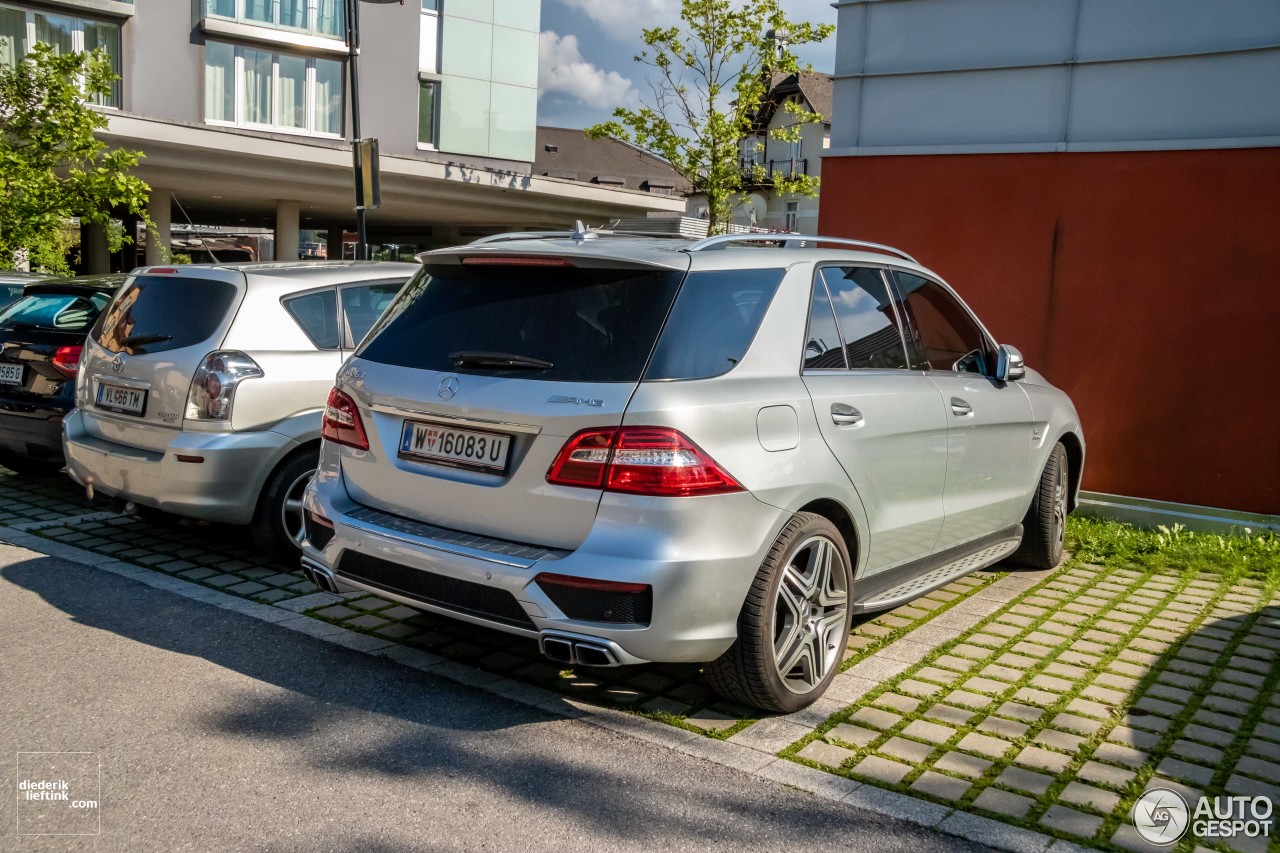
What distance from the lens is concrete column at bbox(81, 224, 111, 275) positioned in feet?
95.9

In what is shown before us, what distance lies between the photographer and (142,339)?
258 inches

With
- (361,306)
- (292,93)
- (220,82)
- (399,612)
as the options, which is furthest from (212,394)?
(292,93)

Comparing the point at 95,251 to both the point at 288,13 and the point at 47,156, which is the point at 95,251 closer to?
the point at 288,13

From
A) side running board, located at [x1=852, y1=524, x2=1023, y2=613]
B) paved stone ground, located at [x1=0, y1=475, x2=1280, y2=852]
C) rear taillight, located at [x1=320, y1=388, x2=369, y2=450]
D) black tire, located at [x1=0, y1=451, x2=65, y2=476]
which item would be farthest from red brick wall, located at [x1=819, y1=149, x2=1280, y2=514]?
black tire, located at [x1=0, y1=451, x2=65, y2=476]

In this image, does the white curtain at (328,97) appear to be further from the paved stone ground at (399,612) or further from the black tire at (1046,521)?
the black tire at (1046,521)

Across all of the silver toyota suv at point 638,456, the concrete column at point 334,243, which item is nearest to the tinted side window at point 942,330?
the silver toyota suv at point 638,456

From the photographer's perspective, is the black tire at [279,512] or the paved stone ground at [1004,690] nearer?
the paved stone ground at [1004,690]

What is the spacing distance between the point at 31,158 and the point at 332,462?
11.7 metres

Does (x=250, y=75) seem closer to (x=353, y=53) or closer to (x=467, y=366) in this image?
(x=353, y=53)

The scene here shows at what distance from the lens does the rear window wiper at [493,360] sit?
4.27 metres

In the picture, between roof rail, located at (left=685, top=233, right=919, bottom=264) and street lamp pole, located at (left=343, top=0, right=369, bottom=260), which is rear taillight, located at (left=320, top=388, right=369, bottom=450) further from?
street lamp pole, located at (left=343, top=0, right=369, bottom=260)

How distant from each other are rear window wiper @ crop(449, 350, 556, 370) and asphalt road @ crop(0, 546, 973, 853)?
1333 mm

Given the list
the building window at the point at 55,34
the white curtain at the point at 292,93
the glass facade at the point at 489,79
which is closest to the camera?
the building window at the point at 55,34

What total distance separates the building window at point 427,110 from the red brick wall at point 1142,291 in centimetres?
2448
